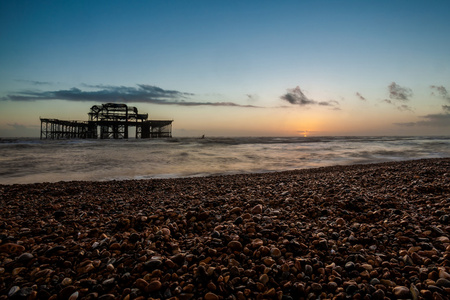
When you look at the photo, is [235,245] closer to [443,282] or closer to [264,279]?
[264,279]

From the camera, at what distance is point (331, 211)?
4094 mm

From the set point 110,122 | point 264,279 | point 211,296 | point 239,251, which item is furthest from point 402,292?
point 110,122

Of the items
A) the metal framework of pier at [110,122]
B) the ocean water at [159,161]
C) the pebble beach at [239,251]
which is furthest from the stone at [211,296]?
the metal framework of pier at [110,122]

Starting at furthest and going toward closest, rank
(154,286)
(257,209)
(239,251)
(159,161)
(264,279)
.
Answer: (159,161) → (257,209) → (239,251) → (264,279) → (154,286)

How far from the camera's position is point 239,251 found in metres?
2.81

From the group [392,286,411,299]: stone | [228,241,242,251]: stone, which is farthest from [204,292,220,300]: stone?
[392,286,411,299]: stone

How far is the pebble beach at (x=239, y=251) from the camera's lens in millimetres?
2219

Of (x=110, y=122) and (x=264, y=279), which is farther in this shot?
(x=110, y=122)

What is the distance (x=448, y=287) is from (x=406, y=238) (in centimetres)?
93

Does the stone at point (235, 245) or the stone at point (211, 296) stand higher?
the stone at point (235, 245)

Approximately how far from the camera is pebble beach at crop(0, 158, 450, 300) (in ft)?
7.28

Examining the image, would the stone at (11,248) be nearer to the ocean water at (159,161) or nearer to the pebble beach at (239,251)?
the pebble beach at (239,251)

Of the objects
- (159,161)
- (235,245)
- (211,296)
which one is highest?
(235,245)

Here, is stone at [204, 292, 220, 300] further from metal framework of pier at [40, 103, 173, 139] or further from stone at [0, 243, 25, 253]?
metal framework of pier at [40, 103, 173, 139]
